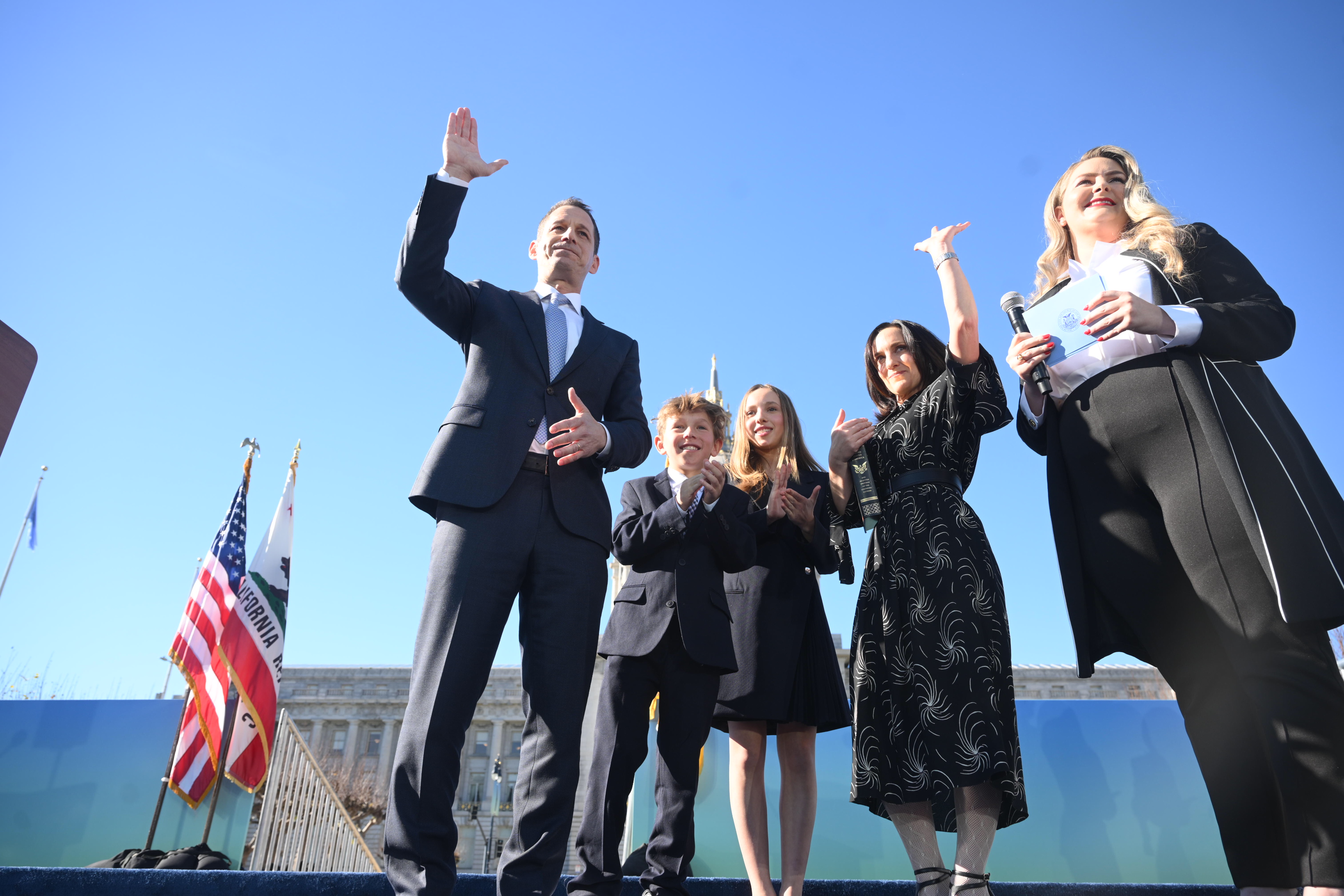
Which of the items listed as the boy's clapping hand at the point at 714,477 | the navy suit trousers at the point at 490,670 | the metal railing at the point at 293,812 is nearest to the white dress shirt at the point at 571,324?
the navy suit trousers at the point at 490,670

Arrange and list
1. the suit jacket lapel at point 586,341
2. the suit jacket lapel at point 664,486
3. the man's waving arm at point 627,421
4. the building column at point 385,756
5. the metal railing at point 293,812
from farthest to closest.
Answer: the building column at point 385,756
the metal railing at point 293,812
the suit jacket lapel at point 664,486
the suit jacket lapel at point 586,341
the man's waving arm at point 627,421

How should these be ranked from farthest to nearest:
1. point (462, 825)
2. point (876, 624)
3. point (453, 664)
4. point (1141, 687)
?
point (462, 825), point (1141, 687), point (876, 624), point (453, 664)

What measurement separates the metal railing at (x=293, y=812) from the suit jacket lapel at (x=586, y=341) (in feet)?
17.4

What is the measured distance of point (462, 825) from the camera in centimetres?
4372

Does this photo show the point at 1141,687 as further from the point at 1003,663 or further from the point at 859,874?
the point at 1003,663

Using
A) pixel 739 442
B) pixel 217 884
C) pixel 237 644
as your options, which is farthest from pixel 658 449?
pixel 237 644

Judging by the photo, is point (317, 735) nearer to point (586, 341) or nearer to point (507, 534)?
point (586, 341)

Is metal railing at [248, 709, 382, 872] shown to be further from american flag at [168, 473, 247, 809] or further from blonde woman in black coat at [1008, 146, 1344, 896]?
blonde woman in black coat at [1008, 146, 1344, 896]

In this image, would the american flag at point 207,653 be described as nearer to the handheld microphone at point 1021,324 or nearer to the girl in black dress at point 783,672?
the girl in black dress at point 783,672

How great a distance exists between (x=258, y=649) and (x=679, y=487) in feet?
25.9

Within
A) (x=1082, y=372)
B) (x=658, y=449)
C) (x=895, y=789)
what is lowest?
(x=895, y=789)

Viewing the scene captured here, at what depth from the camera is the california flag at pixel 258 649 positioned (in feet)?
28.0

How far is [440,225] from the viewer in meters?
2.66

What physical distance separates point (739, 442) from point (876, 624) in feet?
4.42
